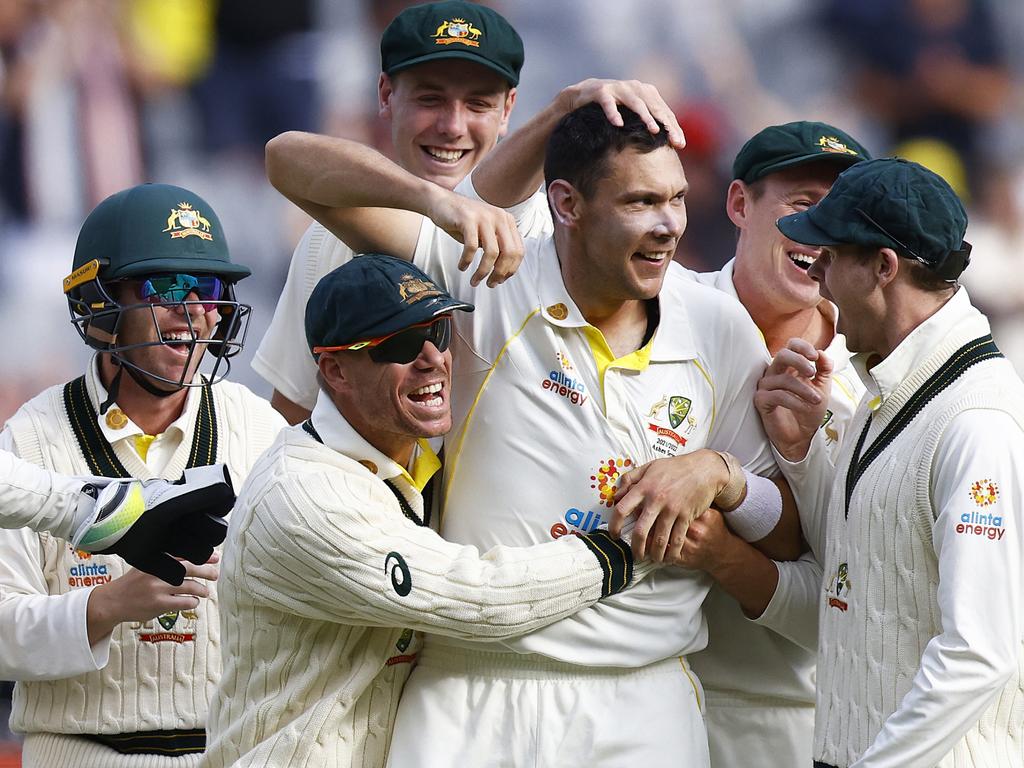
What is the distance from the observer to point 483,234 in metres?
2.82

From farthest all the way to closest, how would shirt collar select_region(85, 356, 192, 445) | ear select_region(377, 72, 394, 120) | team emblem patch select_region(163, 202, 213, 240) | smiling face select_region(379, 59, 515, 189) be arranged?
ear select_region(377, 72, 394, 120), smiling face select_region(379, 59, 515, 189), team emblem patch select_region(163, 202, 213, 240), shirt collar select_region(85, 356, 192, 445)

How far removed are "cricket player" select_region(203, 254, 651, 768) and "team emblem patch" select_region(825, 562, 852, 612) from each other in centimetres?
36

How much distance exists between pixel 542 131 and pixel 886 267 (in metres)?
0.77

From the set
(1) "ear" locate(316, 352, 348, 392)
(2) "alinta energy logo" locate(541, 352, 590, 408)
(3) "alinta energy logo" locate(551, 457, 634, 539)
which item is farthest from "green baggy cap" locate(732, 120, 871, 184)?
(1) "ear" locate(316, 352, 348, 392)

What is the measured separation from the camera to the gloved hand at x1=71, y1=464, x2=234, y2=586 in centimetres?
296

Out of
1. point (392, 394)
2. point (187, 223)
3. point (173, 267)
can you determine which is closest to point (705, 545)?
point (392, 394)

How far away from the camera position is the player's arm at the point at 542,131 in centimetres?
303

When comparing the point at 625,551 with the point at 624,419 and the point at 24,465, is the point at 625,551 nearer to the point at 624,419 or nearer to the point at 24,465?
the point at 624,419

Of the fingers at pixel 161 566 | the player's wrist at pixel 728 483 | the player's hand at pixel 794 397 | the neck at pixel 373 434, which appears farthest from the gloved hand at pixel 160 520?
the player's hand at pixel 794 397

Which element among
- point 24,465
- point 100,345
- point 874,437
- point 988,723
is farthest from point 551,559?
point 100,345

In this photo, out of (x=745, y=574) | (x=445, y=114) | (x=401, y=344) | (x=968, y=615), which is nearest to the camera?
(x=968, y=615)

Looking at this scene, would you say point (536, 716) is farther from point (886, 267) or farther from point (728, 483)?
point (886, 267)

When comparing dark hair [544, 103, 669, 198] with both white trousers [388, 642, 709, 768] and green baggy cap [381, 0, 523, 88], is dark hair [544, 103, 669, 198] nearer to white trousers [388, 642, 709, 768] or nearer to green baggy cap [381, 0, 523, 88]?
green baggy cap [381, 0, 523, 88]

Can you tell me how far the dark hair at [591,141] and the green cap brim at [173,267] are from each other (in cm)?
96
